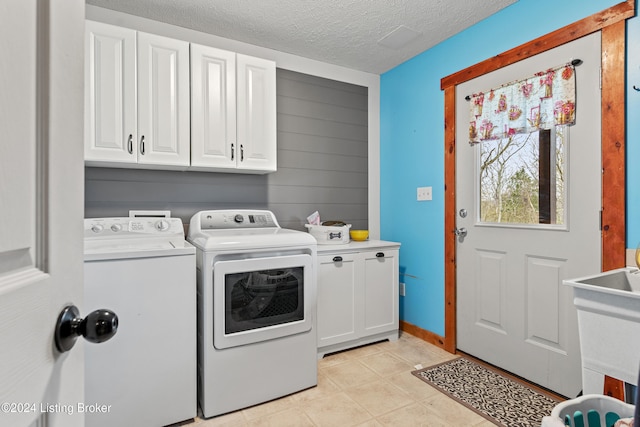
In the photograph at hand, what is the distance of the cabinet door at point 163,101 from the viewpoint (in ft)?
6.98

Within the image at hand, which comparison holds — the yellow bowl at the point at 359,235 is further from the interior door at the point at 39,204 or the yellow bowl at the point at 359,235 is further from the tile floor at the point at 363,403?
the interior door at the point at 39,204

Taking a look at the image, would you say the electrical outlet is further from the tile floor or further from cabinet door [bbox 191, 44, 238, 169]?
cabinet door [bbox 191, 44, 238, 169]

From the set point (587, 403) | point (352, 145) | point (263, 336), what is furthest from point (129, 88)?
point (587, 403)

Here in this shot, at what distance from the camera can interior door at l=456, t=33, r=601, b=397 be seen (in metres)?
1.90

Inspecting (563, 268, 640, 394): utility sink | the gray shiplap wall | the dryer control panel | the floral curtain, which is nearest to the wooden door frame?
the floral curtain

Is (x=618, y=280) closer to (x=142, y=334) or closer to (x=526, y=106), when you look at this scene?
(x=526, y=106)

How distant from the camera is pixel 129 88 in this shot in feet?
6.82

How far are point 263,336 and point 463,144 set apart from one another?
200 cm

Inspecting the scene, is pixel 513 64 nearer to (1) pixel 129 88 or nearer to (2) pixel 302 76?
(2) pixel 302 76

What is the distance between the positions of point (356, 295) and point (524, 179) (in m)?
1.46

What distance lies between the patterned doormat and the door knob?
79.3 inches

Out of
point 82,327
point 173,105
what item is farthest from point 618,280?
point 173,105

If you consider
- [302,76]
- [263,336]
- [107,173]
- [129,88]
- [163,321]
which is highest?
[302,76]

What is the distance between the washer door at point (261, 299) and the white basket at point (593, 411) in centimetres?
136
